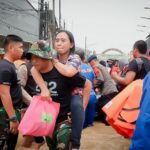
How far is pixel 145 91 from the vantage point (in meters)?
2.21

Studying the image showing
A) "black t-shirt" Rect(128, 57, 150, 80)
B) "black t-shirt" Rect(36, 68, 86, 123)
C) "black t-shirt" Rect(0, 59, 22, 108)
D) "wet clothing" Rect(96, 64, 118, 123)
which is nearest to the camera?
Answer: "black t-shirt" Rect(36, 68, 86, 123)

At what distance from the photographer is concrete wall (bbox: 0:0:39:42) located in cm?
2674

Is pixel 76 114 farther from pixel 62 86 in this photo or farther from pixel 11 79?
pixel 11 79

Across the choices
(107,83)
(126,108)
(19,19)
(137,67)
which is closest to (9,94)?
(126,108)

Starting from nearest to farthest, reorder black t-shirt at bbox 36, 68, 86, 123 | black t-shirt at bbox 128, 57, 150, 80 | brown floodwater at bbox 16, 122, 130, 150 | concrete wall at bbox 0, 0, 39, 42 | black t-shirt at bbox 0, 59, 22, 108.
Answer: black t-shirt at bbox 36, 68, 86, 123 < black t-shirt at bbox 0, 59, 22, 108 < black t-shirt at bbox 128, 57, 150, 80 < brown floodwater at bbox 16, 122, 130, 150 < concrete wall at bbox 0, 0, 39, 42

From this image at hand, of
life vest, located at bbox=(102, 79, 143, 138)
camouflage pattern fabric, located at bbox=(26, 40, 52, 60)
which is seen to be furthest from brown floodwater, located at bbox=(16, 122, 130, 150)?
camouflage pattern fabric, located at bbox=(26, 40, 52, 60)

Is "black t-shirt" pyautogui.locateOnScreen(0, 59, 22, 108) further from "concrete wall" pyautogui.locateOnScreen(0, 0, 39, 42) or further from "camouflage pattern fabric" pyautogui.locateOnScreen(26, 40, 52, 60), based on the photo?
"concrete wall" pyautogui.locateOnScreen(0, 0, 39, 42)

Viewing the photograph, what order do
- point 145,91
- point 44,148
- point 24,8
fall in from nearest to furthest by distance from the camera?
point 145,91 < point 44,148 < point 24,8

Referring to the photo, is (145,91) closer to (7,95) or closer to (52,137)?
(52,137)

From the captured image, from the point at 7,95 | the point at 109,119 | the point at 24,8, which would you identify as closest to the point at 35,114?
the point at 109,119

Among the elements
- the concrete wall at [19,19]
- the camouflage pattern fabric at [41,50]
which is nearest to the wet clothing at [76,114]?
the camouflage pattern fabric at [41,50]

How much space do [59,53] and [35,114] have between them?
0.78 metres

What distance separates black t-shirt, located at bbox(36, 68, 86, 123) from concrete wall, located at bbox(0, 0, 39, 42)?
907 inches

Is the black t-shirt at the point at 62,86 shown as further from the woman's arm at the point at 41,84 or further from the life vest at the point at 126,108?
the life vest at the point at 126,108
